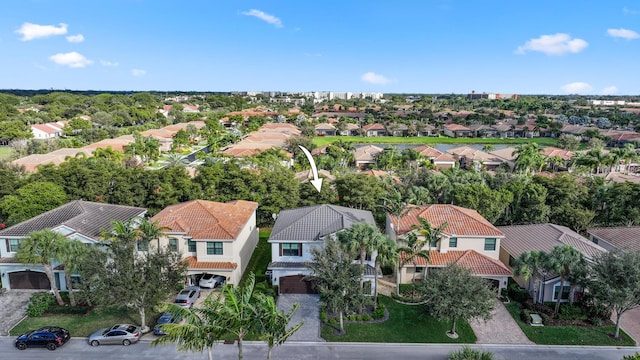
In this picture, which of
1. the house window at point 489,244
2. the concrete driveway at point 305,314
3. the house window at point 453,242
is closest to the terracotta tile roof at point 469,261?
the house window at point 453,242

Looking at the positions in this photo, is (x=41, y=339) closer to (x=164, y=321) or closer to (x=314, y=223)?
(x=164, y=321)

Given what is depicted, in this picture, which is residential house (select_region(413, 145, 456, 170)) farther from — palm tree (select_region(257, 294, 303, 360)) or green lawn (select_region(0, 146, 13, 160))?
green lawn (select_region(0, 146, 13, 160))

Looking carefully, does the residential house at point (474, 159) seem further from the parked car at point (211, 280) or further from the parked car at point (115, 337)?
the parked car at point (115, 337)

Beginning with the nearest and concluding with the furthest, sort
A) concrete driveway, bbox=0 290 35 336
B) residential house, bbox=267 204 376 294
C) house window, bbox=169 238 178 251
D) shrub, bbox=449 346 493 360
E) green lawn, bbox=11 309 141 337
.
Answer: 1. shrub, bbox=449 346 493 360
2. green lawn, bbox=11 309 141 337
3. concrete driveway, bbox=0 290 35 336
4. residential house, bbox=267 204 376 294
5. house window, bbox=169 238 178 251

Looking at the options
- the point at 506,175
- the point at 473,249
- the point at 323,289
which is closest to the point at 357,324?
the point at 323,289

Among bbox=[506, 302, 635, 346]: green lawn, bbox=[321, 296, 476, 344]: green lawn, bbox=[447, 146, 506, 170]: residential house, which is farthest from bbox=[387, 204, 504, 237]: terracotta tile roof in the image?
bbox=[447, 146, 506, 170]: residential house
